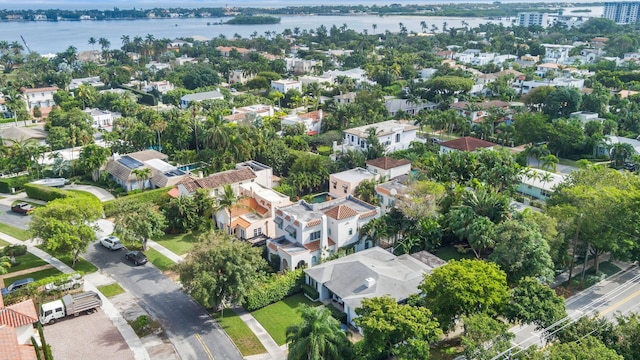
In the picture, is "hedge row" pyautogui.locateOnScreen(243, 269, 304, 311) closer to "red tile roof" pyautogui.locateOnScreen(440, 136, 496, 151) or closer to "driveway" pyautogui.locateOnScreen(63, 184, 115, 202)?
"driveway" pyautogui.locateOnScreen(63, 184, 115, 202)

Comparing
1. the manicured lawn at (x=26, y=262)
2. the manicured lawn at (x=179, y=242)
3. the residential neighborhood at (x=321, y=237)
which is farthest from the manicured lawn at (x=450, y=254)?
the manicured lawn at (x=26, y=262)

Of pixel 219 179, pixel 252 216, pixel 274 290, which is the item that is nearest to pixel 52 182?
pixel 219 179

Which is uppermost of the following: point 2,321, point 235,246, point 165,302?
point 235,246

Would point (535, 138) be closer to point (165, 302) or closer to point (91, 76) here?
point (165, 302)

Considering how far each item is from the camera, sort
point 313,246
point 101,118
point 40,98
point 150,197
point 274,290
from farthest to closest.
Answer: point 40,98 < point 101,118 < point 150,197 < point 313,246 < point 274,290

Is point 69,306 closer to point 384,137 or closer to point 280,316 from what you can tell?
point 280,316

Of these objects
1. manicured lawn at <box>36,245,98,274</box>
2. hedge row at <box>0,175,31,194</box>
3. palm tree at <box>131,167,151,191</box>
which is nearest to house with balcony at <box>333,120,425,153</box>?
palm tree at <box>131,167,151,191</box>

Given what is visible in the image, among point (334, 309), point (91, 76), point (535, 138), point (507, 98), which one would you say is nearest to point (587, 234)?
point (334, 309)
